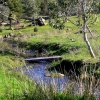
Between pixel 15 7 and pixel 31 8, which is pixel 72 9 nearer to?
pixel 31 8

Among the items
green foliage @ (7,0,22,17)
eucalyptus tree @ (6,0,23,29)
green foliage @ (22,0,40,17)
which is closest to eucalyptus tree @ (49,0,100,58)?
green foliage @ (22,0,40,17)

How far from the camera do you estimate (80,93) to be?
12961mm

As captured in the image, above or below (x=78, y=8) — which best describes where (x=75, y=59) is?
below

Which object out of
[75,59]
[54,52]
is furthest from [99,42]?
[75,59]

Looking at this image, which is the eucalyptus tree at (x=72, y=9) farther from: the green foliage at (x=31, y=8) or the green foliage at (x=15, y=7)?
the green foliage at (x=15, y=7)

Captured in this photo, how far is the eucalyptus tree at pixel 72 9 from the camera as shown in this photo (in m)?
36.1

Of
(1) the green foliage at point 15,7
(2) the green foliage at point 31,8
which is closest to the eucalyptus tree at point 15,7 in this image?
(1) the green foliage at point 15,7

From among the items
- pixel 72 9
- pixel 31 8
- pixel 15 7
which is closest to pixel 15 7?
pixel 15 7

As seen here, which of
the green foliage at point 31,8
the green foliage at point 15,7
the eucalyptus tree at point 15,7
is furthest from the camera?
the green foliage at point 15,7

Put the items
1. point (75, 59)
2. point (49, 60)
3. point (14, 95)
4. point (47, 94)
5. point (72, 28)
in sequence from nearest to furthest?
point (47, 94) → point (14, 95) → point (75, 59) → point (49, 60) → point (72, 28)

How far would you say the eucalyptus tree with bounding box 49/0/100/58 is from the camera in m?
36.1

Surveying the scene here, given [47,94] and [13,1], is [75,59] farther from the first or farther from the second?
[13,1]

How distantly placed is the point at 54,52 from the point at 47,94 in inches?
1314

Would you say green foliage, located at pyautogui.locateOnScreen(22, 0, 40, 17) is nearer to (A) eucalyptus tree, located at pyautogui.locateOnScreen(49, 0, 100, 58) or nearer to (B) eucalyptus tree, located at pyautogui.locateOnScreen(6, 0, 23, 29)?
(B) eucalyptus tree, located at pyautogui.locateOnScreen(6, 0, 23, 29)
